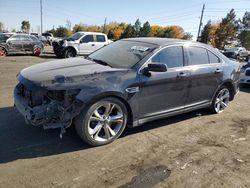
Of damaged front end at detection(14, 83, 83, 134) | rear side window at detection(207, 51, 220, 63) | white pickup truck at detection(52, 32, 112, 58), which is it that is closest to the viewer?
damaged front end at detection(14, 83, 83, 134)

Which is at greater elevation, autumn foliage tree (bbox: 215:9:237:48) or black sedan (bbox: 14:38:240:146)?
autumn foliage tree (bbox: 215:9:237:48)

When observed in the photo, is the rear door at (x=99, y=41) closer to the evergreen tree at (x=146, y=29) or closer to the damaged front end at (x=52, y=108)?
the damaged front end at (x=52, y=108)

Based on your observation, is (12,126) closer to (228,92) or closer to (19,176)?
Result: (19,176)

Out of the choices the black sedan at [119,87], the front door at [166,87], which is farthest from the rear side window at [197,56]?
the front door at [166,87]

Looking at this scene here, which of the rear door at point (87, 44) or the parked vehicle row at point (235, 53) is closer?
the rear door at point (87, 44)

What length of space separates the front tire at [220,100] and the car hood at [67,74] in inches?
105

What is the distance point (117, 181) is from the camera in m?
3.12

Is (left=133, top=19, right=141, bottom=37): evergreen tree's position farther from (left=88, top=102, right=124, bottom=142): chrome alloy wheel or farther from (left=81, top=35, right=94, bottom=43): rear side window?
(left=88, top=102, right=124, bottom=142): chrome alloy wheel

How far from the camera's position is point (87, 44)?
1673 cm

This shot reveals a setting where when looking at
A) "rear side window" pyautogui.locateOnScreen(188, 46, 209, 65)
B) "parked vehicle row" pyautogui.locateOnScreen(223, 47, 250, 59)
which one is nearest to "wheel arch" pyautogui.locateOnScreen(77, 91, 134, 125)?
"rear side window" pyautogui.locateOnScreen(188, 46, 209, 65)

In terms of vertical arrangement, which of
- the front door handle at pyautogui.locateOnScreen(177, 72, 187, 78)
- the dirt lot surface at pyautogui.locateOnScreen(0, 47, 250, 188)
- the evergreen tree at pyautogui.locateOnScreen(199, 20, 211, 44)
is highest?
the evergreen tree at pyautogui.locateOnScreen(199, 20, 211, 44)

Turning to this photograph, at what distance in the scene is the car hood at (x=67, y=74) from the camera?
11.9 ft

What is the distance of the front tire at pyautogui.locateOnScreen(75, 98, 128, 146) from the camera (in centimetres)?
374

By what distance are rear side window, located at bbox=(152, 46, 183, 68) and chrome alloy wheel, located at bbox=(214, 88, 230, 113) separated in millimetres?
1605
